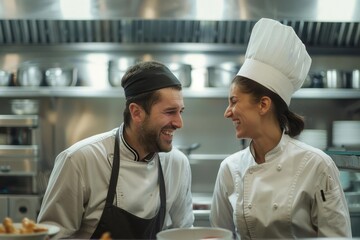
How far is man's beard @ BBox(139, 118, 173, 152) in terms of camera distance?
2193mm

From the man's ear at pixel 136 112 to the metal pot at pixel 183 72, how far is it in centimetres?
172

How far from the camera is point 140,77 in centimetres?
219

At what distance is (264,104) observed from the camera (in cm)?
205

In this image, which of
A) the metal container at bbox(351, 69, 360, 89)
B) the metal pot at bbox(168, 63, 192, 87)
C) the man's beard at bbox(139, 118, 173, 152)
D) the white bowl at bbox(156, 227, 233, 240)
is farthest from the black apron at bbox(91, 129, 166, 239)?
the metal container at bbox(351, 69, 360, 89)

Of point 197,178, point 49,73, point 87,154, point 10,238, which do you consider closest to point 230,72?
point 197,178

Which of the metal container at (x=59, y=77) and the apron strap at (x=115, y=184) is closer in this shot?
the apron strap at (x=115, y=184)

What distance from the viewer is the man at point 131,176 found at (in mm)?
2057

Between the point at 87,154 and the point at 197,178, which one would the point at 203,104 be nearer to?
the point at 197,178

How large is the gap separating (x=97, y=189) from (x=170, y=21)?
240 centimetres

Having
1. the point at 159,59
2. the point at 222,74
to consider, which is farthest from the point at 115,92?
the point at 222,74

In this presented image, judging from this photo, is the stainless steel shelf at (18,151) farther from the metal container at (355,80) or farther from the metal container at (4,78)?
the metal container at (355,80)

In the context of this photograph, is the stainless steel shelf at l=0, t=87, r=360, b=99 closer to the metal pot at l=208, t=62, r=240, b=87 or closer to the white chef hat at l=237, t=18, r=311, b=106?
the metal pot at l=208, t=62, r=240, b=87

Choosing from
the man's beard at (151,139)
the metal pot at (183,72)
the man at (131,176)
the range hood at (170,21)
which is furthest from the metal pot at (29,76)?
the man's beard at (151,139)

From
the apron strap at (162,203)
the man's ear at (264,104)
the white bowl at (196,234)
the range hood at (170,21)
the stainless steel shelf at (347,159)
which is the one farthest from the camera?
the range hood at (170,21)
